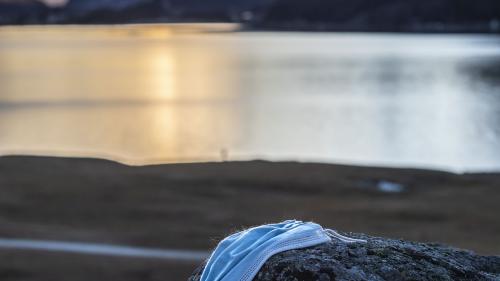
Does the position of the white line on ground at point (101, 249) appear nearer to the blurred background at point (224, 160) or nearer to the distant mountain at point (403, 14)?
the blurred background at point (224, 160)

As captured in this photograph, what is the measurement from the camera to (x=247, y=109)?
4759 centimetres

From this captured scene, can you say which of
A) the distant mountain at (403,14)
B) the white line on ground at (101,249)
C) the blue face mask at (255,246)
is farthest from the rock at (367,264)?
the distant mountain at (403,14)

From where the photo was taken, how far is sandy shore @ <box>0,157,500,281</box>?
965 cm

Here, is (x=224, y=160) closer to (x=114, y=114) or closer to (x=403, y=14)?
(x=114, y=114)

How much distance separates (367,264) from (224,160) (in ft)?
59.6

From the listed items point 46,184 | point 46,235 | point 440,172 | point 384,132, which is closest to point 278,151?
point 384,132

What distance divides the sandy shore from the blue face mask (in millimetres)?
6012

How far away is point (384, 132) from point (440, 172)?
811 inches

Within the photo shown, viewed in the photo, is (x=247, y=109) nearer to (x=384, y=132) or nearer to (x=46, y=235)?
(x=384, y=132)

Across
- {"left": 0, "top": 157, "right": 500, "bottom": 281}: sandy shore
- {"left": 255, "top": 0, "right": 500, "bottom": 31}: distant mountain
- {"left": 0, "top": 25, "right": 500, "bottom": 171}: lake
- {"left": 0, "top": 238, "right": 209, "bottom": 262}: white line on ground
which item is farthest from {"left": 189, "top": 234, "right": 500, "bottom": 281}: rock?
{"left": 255, "top": 0, "right": 500, "bottom": 31}: distant mountain

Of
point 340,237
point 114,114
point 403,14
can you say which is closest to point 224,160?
point 340,237

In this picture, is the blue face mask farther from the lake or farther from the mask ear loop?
the lake

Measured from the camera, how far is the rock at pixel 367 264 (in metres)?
2.64

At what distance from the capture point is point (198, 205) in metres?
13.5
